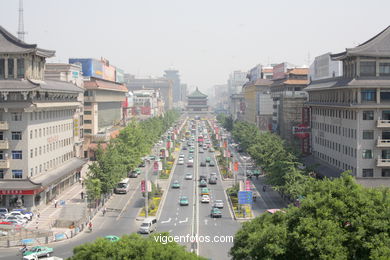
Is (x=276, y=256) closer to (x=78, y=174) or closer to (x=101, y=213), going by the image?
(x=101, y=213)

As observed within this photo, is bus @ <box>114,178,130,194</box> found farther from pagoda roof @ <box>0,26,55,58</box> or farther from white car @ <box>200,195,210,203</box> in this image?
pagoda roof @ <box>0,26,55,58</box>

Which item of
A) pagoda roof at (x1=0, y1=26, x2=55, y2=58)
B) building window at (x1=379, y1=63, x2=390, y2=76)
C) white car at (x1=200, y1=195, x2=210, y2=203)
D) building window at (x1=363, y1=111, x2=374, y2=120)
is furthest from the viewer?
white car at (x1=200, y1=195, x2=210, y2=203)

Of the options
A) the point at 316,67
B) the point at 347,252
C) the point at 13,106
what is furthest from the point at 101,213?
the point at 316,67

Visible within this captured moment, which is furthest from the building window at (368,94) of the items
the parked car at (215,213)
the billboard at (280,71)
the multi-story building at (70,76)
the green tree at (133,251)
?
the billboard at (280,71)

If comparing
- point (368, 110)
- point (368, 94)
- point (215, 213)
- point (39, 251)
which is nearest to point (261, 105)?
point (368, 94)

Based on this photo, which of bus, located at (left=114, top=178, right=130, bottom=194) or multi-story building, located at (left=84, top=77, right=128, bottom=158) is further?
multi-story building, located at (left=84, top=77, right=128, bottom=158)

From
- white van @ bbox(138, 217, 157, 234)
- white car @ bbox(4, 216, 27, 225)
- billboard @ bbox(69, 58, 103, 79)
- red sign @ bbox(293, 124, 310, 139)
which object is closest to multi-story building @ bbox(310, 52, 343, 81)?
red sign @ bbox(293, 124, 310, 139)

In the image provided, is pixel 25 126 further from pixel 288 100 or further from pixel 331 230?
pixel 288 100
